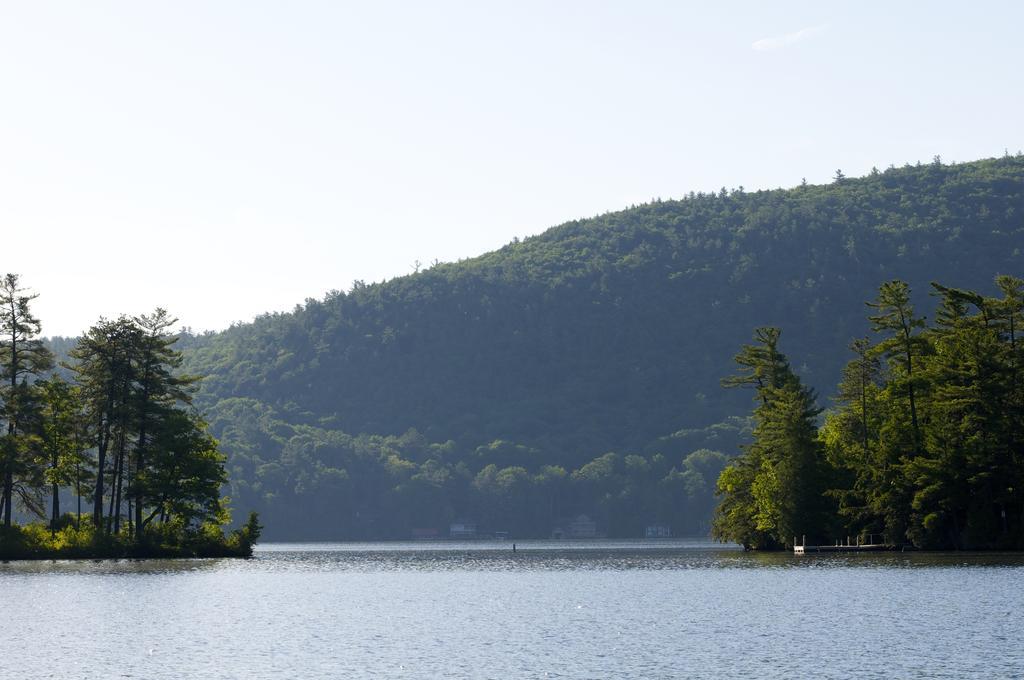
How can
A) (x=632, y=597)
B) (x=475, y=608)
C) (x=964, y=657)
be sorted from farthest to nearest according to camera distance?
(x=632, y=597)
(x=475, y=608)
(x=964, y=657)

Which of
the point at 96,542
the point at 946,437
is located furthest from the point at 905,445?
the point at 96,542

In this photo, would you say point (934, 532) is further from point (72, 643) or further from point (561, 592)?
point (72, 643)

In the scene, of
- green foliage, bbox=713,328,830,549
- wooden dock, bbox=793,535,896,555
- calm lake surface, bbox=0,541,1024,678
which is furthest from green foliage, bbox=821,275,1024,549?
calm lake surface, bbox=0,541,1024,678

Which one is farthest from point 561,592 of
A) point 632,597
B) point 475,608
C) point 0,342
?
point 0,342

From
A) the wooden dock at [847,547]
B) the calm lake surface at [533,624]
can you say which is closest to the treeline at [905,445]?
the wooden dock at [847,547]

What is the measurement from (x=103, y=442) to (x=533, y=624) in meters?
76.6

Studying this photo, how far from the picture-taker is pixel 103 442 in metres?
130

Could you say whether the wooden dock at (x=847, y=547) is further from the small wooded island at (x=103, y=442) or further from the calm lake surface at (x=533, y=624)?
the small wooded island at (x=103, y=442)

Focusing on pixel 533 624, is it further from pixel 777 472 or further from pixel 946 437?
pixel 777 472

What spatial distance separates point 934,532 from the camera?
395ft

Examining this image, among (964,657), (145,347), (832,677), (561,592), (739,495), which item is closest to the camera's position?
(832,677)

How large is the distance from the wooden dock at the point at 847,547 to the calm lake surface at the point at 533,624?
22778 millimetres

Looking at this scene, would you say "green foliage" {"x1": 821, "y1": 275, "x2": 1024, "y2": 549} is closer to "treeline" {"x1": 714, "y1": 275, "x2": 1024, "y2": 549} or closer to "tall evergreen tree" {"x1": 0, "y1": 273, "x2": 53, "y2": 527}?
"treeline" {"x1": 714, "y1": 275, "x2": 1024, "y2": 549}

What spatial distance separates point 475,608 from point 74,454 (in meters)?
63.1
